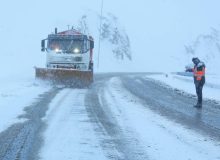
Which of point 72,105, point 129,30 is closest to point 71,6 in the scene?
point 129,30

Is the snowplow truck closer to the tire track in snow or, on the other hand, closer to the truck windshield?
the truck windshield

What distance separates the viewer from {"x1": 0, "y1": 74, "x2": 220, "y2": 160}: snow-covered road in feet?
23.9

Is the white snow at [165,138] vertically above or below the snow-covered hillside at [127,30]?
below

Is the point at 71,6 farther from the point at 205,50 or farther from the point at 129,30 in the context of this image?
the point at 205,50

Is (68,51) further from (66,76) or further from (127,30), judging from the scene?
(127,30)

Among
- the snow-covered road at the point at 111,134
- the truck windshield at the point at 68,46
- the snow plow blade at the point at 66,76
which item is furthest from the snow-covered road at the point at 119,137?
the truck windshield at the point at 68,46

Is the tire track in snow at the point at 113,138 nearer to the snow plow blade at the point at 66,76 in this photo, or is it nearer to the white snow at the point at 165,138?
the white snow at the point at 165,138

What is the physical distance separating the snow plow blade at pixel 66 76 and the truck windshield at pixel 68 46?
1577mm

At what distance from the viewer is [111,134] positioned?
902cm

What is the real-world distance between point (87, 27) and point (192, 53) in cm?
2958

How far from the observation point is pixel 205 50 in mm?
84438

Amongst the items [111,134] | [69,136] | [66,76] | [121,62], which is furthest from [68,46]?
[121,62]

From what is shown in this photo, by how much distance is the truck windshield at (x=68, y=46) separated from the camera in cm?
2380

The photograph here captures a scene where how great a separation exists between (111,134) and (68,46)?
50.1 feet
